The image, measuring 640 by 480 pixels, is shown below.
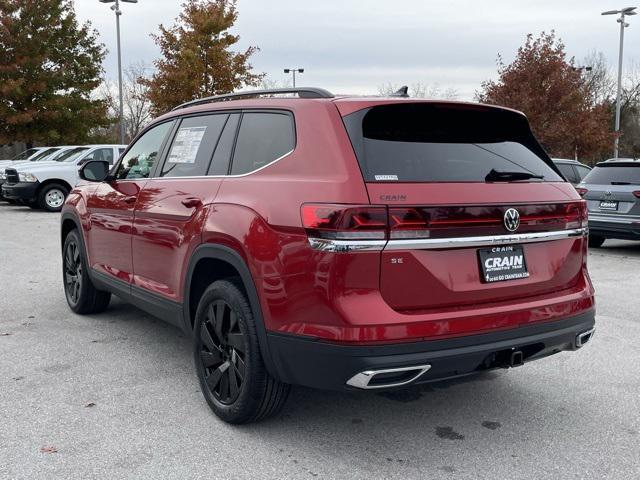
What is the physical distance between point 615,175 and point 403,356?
29.0 ft

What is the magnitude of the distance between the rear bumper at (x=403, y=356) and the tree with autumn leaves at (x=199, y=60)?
27.5 metres

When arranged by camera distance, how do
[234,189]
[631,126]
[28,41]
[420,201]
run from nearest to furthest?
[420,201] < [234,189] < [28,41] < [631,126]

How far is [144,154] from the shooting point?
497 centimetres

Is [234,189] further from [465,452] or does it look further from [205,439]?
[465,452]

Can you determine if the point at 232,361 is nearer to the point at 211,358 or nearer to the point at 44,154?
the point at 211,358

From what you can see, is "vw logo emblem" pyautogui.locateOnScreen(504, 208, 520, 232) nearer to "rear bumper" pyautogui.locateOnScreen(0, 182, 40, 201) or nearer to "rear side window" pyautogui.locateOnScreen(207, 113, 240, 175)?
"rear side window" pyautogui.locateOnScreen(207, 113, 240, 175)

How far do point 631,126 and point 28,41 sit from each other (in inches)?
1826

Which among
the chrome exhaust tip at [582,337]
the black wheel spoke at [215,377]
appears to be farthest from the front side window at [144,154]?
the chrome exhaust tip at [582,337]

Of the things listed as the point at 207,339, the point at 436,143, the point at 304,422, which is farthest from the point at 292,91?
the point at 304,422

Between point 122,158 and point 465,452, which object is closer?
point 465,452

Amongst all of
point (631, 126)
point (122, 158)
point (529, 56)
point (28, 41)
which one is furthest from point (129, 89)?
point (122, 158)

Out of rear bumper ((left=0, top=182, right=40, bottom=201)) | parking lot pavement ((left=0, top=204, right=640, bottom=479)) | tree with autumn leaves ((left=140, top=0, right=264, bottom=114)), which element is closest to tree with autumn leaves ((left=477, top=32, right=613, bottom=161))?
tree with autumn leaves ((left=140, top=0, right=264, bottom=114))

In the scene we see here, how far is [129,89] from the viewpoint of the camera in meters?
56.6

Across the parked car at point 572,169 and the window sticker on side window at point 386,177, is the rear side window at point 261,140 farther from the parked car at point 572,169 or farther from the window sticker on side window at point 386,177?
the parked car at point 572,169
